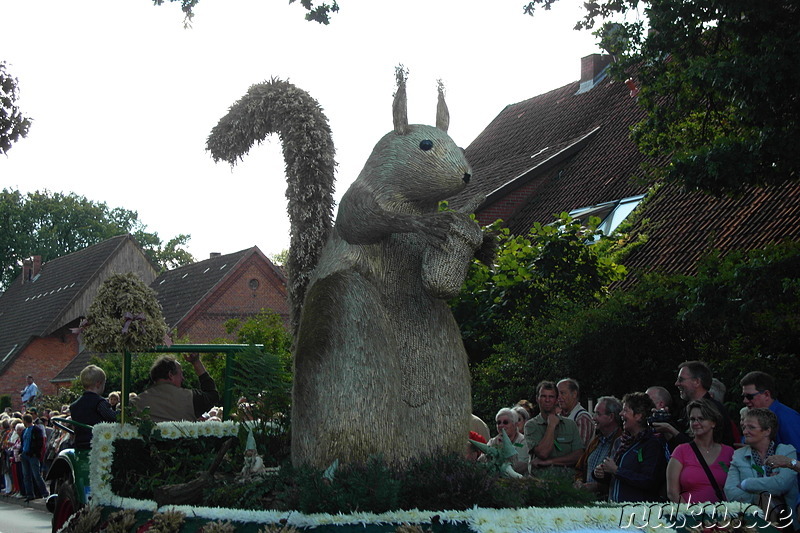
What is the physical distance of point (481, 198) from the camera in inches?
224

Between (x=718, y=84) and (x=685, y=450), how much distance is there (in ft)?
12.9

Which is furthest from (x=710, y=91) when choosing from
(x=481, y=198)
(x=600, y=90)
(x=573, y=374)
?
(x=600, y=90)

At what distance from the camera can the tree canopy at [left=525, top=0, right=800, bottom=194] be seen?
321 inches

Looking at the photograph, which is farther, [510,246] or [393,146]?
[510,246]

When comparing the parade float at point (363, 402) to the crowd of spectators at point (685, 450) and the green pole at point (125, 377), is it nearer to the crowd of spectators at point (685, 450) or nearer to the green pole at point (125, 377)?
the green pole at point (125, 377)

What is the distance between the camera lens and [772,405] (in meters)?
6.08

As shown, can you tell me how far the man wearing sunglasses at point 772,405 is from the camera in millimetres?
5879

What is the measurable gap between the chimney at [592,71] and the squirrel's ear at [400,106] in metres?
20.4

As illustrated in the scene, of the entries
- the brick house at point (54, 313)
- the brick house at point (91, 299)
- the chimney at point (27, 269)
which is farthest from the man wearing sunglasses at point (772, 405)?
the chimney at point (27, 269)

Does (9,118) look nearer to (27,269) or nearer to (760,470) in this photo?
(760,470)

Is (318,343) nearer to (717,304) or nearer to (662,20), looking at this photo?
(717,304)

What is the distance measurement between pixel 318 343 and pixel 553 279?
7363 millimetres

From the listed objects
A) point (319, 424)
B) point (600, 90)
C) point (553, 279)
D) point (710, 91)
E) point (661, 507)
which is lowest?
point (661, 507)

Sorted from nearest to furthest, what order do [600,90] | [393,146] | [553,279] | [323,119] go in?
1. [393,146]
2. [323,119]
3. [553,279]
4. [600,90]
